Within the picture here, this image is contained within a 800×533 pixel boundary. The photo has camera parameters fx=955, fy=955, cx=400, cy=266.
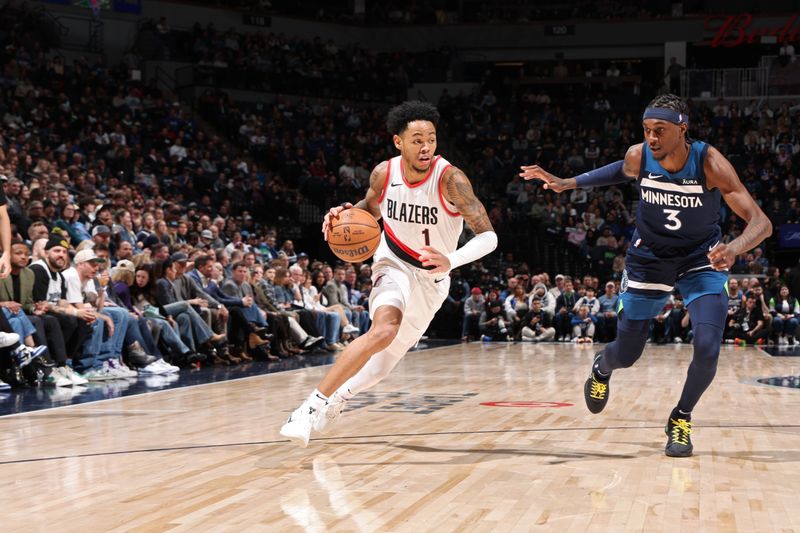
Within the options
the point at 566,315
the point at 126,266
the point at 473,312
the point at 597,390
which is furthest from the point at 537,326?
the point at 597,390

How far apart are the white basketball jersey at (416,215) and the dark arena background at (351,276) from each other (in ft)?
3.73

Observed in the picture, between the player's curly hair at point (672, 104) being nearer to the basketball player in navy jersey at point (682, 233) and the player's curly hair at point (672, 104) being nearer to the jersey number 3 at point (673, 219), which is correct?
the basketball player in navy jersey at point (682, 233)

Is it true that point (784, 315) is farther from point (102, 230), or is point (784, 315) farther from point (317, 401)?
point (317, 401)

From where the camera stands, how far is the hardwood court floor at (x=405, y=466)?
11.9 feet

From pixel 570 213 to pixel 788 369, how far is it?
1128cm

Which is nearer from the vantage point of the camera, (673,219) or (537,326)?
(673,219)

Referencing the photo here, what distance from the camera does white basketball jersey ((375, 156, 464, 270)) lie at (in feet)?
17.6

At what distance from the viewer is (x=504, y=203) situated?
2373cm

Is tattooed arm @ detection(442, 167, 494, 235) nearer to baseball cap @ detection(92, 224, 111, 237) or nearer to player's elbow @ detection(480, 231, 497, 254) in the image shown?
player's elbow @ detection(480, 231, 497, 254)

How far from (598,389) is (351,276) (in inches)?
413

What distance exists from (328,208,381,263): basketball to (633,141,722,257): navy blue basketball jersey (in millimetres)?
1557

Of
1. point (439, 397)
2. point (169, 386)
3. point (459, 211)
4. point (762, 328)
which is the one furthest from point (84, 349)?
point (762, 328)

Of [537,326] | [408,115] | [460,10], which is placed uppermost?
[460,10]

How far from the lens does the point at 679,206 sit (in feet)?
17.3
